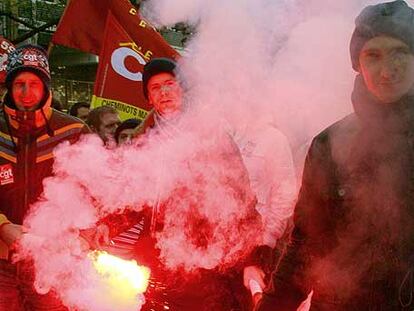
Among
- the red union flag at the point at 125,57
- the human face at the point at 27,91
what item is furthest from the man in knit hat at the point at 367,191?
the red union flag at the point at 125,57

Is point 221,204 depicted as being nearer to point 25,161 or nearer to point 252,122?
point 252,122

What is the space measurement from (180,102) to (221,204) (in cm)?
70

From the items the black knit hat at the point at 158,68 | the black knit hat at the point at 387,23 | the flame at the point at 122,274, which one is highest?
the black knit hat at the point at 387,23

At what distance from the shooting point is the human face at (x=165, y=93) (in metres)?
4.07

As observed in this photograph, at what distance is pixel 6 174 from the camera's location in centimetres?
394

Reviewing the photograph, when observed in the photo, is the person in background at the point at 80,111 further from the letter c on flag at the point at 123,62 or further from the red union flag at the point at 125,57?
the letter c on flag at the point at 123,62

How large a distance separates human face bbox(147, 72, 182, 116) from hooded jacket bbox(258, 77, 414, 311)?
1.55 metres

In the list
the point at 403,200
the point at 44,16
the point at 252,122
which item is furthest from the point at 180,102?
the point at 44,16

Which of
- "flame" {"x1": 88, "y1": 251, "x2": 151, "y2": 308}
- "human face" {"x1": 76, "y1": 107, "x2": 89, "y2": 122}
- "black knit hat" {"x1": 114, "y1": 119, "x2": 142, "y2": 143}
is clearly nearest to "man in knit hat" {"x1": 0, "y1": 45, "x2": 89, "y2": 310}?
"flame" {"x1": 88, "y1": 251, "x2": 151, "y2": 308}

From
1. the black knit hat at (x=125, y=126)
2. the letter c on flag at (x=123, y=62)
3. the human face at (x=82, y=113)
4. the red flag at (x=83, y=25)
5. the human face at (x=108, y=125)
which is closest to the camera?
the black knit hat at (x=125, y=126)

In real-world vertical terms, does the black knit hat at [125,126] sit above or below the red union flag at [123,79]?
below

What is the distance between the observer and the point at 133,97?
21.2 feet

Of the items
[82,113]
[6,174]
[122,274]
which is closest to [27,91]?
[6,174]

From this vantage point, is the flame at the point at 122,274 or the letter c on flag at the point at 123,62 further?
the letter c on flag at the point at 123,62
